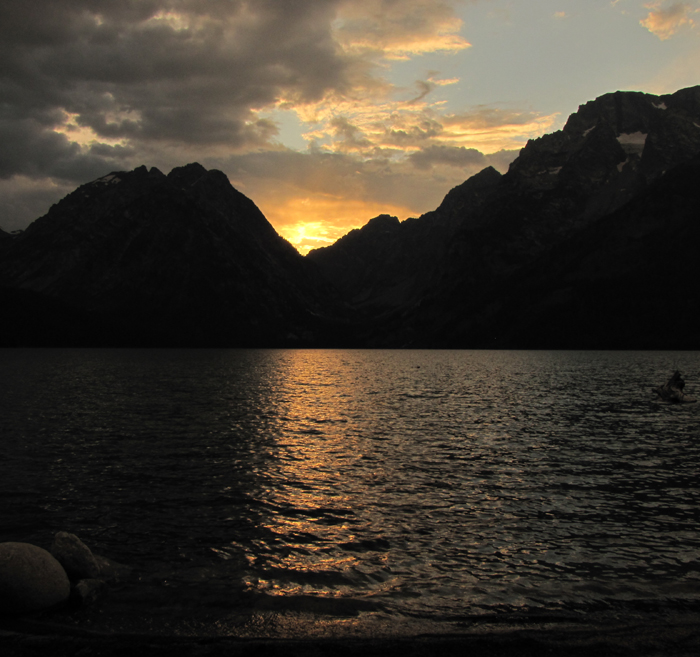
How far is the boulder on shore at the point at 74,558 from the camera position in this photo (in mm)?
17047

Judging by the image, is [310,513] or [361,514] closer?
[361,514]

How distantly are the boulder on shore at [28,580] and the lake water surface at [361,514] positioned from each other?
4.90ft

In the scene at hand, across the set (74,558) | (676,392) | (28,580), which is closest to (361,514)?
(74,558)

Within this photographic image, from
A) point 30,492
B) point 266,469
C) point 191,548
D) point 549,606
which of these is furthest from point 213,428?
point 549,606

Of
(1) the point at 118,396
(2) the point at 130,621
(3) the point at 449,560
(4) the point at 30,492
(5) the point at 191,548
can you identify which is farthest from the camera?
(1) the point at 118,396

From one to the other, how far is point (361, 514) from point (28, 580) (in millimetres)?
13310

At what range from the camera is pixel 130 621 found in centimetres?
1457

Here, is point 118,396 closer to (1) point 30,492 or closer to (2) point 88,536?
(1) point 30,492

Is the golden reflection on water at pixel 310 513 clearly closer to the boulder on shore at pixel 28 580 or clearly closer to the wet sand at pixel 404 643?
the wet sand at pixel 404 643

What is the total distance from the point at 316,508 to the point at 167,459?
→ 1457 centimetres

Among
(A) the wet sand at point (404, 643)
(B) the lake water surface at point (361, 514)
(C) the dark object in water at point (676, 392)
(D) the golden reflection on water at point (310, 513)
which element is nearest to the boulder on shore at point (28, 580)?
(A) the wet sand at point (404, 643)

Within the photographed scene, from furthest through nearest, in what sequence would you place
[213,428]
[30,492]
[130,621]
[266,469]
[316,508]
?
1. [213,428]
2. [266,469]
3. [30,492]
4. [316,508]
5. [130,621]

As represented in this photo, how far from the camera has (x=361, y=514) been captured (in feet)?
79.5

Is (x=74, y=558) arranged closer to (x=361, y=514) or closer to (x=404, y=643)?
(x=404, y=643)
